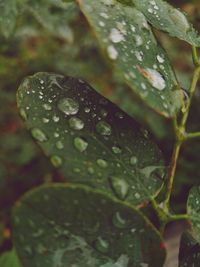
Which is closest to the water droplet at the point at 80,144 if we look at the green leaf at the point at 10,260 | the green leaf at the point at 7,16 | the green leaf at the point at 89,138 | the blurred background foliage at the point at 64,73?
the green leaf at the point at 89,138

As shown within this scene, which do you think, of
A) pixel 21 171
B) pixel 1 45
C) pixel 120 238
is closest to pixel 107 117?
Result: pixel 120 238

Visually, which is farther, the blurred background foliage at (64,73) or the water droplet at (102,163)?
the blurred background foliage at (64,73)

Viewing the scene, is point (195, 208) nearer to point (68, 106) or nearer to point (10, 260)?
point (68, 106)

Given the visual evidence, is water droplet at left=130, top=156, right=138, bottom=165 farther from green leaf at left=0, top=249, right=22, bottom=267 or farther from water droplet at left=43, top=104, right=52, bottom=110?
green leaf at left=0, top=249, right=22, bottom=267

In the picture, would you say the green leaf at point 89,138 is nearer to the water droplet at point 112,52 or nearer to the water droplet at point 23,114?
the water droplet at point 23,114

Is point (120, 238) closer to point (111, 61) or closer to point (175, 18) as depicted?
point (111, 61)

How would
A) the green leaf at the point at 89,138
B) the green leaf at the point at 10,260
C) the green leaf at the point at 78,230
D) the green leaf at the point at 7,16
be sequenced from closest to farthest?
the green leaf at the point at 78,230
the green leaf at the point at 89,138
the green leaf at the point at 7,16
the green leaf at the point at 10,260
